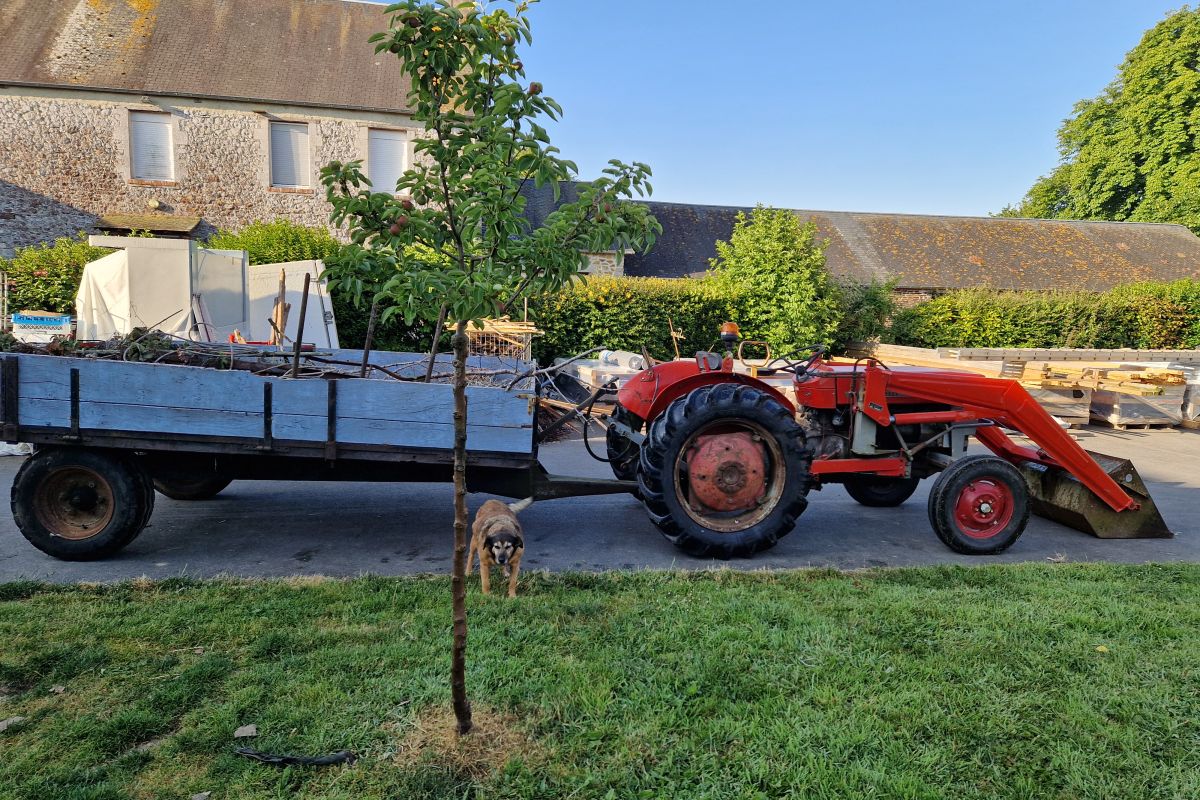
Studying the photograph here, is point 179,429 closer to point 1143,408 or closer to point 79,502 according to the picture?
point 79,502

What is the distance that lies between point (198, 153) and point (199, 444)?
1749 cm

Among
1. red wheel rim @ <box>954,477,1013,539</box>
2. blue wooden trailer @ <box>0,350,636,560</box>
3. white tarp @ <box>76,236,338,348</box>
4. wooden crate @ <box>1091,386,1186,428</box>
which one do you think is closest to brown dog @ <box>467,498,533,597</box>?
blue wooden trailer @ <box>0,350,636,560</box>

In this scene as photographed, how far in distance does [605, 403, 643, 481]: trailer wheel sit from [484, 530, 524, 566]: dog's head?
6.80 feet

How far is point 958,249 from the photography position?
88.6 ft

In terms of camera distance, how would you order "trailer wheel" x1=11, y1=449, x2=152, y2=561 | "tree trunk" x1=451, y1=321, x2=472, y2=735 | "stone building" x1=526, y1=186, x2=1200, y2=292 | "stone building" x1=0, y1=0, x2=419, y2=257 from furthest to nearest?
"stone building" x1=526, y1=186, x2=1200, y2=292, "stone building" x1=0, y1=0, x2=419, y2=257, "trailer wheel" x1=11, y1=449, x2=152, y2=561, "tree trunk" x1=451, y1=321, x2=472, y2=735

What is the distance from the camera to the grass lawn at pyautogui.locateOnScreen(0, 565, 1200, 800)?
8.30 feet

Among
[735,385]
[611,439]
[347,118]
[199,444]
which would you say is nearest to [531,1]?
[735,385]

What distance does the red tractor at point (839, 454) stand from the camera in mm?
5227

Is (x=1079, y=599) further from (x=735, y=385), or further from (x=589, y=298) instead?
(x=589, y=298)

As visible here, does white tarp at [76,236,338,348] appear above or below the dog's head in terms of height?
above

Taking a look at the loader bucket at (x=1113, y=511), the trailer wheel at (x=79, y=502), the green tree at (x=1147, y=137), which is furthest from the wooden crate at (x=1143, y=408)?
the green tree at (x=1147, y=137)

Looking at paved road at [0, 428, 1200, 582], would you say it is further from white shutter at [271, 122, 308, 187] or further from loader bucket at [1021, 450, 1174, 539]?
white shutter at [271, 122, 308, 187]

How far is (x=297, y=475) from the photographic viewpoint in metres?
5.04

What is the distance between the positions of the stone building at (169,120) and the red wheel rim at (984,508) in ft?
57.9
